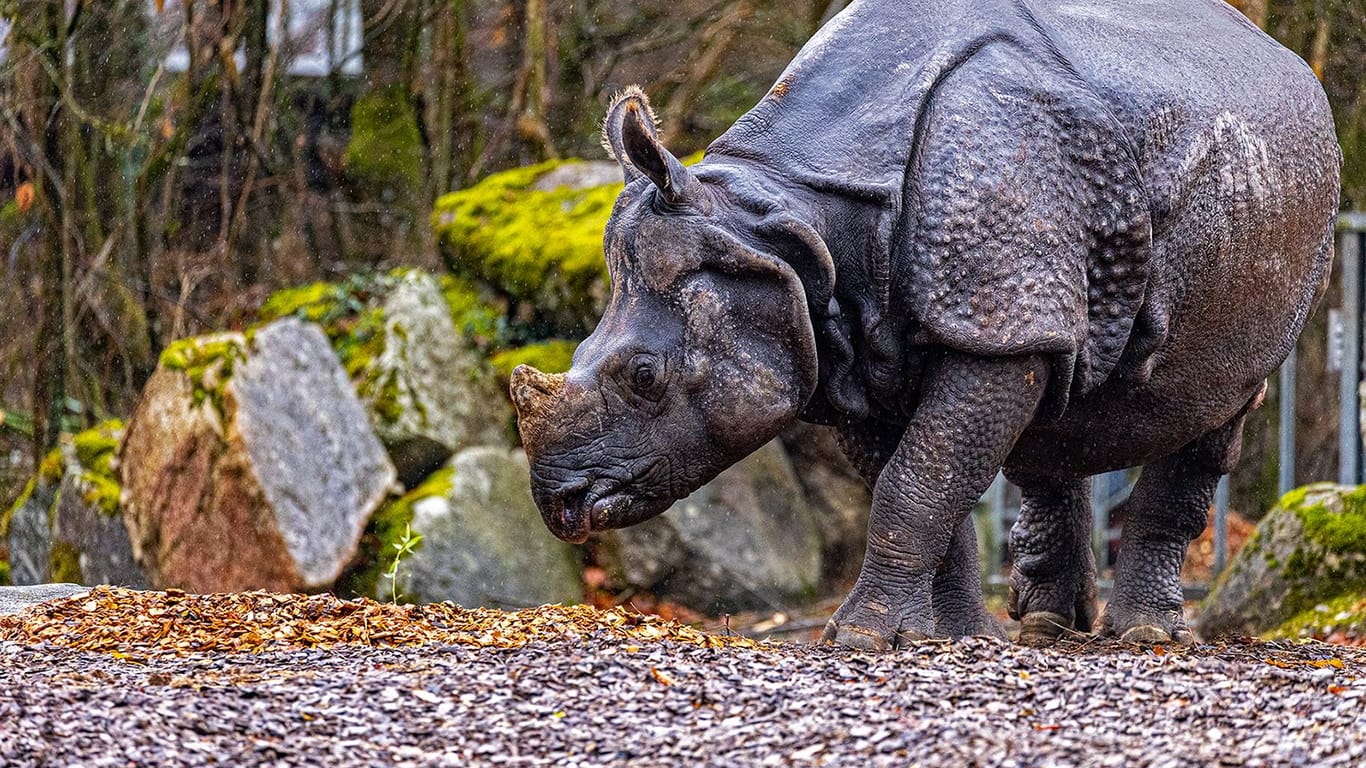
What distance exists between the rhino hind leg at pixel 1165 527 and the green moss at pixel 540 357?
5044 mm

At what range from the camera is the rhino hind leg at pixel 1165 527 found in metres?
6.42

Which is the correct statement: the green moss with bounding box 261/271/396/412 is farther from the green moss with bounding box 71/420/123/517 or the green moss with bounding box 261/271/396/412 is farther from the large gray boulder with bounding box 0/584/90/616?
the large gray boulder with bounding box 0/584/90/616

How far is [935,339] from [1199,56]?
1512mm

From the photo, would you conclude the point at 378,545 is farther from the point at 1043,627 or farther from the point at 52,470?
the point at 1043,627

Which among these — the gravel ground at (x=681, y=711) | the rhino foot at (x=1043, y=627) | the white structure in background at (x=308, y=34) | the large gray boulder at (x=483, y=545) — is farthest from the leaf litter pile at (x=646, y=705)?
the white structure in background at (x=308, y=34)

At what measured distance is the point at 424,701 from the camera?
3.86m

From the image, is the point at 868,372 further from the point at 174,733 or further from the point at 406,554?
the point at 406,554

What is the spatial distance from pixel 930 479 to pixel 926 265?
619mm

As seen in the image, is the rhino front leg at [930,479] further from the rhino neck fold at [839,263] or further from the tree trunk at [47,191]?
the tree trunk at [47,191]

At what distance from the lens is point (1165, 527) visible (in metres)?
6.48

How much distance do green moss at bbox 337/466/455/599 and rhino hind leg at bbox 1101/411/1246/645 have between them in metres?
4.54

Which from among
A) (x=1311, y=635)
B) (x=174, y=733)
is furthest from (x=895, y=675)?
(x=1311, y=635)

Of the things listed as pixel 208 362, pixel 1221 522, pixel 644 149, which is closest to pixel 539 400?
pixel 644 149

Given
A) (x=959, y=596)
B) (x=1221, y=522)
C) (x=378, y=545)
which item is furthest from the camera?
(x=1221, y=522)
